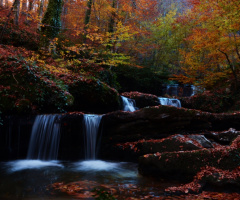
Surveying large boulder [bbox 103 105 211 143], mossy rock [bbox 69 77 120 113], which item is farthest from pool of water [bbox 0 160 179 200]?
mossy rock [bbox 69 77 120 113]

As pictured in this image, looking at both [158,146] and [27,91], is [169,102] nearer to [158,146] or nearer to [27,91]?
[158,146]

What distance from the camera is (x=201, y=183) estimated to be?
393cm

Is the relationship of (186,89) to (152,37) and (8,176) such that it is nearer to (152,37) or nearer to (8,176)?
(152,37)

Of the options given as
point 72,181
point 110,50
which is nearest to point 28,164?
point 72,181

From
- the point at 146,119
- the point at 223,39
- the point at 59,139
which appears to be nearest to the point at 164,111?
the point at 146,119

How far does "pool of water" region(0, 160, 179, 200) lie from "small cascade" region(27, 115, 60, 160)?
450mm

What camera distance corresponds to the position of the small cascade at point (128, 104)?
39.7ft

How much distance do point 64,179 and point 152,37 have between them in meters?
19.0

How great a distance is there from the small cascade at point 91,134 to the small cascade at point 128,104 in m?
4.26

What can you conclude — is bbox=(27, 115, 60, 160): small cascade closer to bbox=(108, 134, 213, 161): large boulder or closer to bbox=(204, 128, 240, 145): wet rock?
bbox=(108, 134, 213, 161): large boulder

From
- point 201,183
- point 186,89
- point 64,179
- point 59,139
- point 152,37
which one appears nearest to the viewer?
point 201,183

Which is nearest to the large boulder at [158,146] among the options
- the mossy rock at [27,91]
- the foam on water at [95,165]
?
the foam on water at [95,165]

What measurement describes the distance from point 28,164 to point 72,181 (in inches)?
98.9

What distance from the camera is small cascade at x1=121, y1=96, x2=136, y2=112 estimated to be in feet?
39.7
